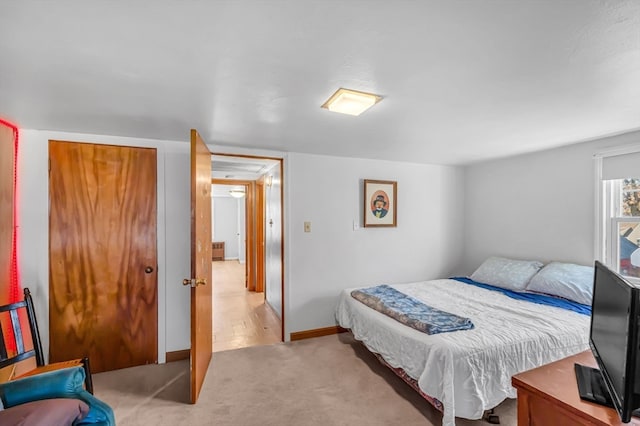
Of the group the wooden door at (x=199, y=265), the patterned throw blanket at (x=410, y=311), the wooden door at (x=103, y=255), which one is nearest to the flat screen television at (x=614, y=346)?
the patterned throw blanket at (x=410, y=311)

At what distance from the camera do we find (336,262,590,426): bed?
1.82 metres

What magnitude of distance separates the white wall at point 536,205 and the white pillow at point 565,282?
0.84 feet

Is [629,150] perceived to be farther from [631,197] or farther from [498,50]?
[498,50]

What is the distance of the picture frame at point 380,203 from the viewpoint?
3678 millimetres

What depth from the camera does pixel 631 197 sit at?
2.66m

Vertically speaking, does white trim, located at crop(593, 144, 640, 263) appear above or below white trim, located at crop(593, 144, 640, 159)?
below

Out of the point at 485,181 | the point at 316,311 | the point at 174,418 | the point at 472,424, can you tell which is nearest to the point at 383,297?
the point at 316,311

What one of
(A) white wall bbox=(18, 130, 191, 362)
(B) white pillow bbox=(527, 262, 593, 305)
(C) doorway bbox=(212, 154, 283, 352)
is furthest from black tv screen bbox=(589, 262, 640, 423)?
(A) white wall bbox=(18, 130, 191, 362)

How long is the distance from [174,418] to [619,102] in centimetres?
367

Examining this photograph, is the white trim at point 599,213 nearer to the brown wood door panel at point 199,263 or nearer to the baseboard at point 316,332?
the baseboard at point 316,332

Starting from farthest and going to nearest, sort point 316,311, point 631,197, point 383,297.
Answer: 1. point 316,311
2. point 383,297
3. point 631,197

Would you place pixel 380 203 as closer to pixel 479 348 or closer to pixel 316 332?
pixel 316 332

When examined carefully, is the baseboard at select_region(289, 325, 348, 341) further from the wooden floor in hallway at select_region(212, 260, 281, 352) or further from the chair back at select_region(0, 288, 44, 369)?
the chair back at select_region(0, 288, 44, 369)

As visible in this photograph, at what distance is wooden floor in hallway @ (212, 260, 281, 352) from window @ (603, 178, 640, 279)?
136 inches
